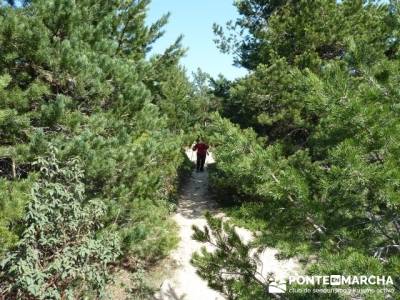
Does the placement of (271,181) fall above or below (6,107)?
below

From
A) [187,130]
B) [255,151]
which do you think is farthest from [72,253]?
[187,130]

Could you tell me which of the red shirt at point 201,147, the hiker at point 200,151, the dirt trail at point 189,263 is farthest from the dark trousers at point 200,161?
the dirt trail at point 189,263

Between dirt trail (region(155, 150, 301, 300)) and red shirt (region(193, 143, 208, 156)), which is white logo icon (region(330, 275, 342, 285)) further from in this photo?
red shirt (region(193, 143, 208, 156))

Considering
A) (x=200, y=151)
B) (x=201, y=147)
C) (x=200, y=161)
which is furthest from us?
(x=200, y=161)

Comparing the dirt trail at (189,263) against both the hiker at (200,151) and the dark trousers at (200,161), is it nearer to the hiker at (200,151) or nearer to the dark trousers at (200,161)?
the hiker at (200,151)

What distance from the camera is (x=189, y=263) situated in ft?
30.4

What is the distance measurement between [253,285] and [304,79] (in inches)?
77.1

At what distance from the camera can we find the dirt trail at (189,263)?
26.6 feet

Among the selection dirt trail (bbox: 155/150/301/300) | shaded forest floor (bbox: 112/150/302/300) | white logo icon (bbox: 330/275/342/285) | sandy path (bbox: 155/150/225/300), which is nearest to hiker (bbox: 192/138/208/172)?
sandy path (bbox: 155/150/225/300)

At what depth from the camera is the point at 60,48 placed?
20.0 feet

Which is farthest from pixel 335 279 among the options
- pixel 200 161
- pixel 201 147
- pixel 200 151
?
pixel 200 161

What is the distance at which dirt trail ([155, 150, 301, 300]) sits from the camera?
26.6 ft

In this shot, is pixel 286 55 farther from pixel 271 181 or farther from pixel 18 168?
pixel 271 181

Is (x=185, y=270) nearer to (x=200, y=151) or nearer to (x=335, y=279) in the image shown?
(x=335, y=279)
